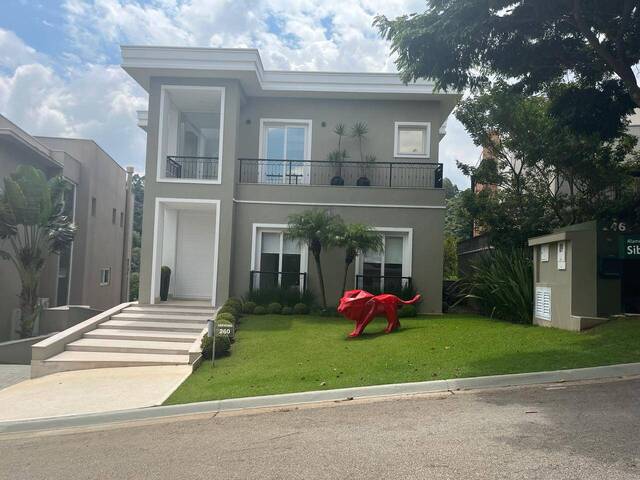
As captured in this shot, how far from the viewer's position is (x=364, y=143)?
728 inches

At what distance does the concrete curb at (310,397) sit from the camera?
788cm

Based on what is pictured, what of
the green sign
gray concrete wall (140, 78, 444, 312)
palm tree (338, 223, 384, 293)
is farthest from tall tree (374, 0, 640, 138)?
gray concrete wall (140, 78, 444, 312)

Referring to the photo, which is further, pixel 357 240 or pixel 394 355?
pixel 357 240

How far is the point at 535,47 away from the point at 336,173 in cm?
779

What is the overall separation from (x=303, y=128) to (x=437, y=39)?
338 inches

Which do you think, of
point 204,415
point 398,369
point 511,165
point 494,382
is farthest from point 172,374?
point 511,165

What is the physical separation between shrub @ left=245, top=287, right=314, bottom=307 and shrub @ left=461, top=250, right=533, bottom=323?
474cm

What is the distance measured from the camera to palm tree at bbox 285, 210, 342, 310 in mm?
15148

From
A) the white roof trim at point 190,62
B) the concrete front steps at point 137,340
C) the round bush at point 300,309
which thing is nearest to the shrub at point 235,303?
the concrete front steps at point 137,340

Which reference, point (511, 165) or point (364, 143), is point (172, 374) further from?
point (511, 165)

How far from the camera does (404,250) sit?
1717 centimetres

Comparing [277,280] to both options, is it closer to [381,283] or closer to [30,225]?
[381,283]

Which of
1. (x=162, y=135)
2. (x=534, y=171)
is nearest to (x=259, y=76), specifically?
(x=162, y=135)

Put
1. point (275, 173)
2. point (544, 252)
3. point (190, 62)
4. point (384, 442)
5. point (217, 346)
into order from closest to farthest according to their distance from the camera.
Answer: point (384, 442), point (217, 346), point (544, 252), point (190, 62), point (275, 173)
